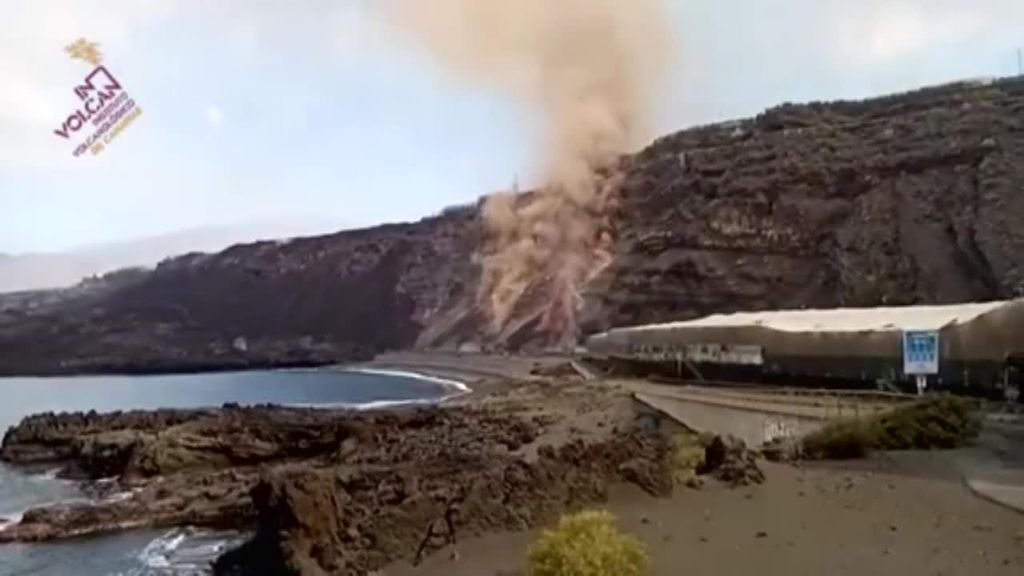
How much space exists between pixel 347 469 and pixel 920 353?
16670mm

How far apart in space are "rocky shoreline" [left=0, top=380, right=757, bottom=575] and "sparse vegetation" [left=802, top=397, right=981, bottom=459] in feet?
12.1

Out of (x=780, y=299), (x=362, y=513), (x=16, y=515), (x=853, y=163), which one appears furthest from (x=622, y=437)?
(x=853, y=163)

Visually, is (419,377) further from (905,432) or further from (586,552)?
(586,552)

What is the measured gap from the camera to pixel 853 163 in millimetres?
93188

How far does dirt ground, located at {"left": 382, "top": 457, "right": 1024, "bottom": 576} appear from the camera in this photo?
44.2 ft

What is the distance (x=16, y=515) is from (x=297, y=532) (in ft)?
69.5

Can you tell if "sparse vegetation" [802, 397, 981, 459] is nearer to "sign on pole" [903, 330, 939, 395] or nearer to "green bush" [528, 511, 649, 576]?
"sign on pole" [903, 330, 939, 395]

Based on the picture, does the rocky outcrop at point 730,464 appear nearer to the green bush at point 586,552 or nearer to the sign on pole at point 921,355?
the green bush at point 586,552

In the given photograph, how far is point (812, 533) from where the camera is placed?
15.6 m

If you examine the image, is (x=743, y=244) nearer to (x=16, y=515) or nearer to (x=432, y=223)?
(x=16, y=515)

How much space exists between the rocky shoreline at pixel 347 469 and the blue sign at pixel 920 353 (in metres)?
7.04

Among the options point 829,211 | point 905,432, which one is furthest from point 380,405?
point 905,432

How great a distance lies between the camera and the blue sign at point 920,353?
29219 millimetres

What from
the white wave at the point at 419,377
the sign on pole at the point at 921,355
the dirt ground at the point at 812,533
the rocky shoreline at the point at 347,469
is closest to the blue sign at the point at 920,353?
the sign on pole at the point at 921,355
